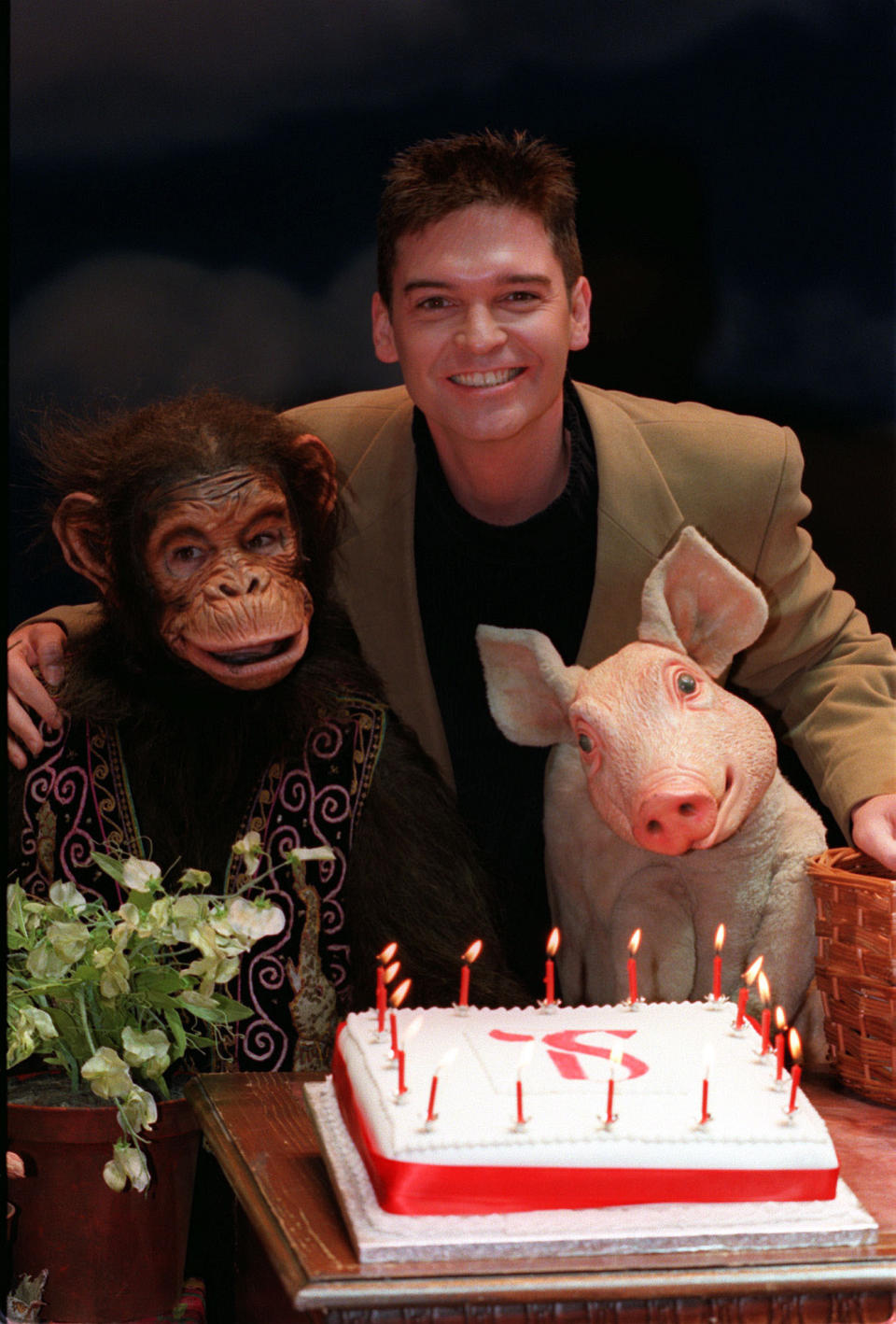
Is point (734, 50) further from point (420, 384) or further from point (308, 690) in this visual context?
point (308, 690)

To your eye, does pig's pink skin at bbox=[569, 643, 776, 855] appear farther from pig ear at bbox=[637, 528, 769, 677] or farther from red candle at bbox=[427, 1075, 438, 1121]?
red candle at bbox=[427, 1075, 438, 1121]

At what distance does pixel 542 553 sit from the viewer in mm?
1758

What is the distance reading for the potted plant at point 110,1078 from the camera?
1.41 meters

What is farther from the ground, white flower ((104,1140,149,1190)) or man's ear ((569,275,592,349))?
man's ear ((569,275,592,349))

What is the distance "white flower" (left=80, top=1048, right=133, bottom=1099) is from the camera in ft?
4.51

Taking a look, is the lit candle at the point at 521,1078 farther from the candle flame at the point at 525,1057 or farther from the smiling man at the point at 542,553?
the smiling man at the point at 542,553

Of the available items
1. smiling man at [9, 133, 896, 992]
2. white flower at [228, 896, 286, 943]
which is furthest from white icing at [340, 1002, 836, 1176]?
smiling man at [9, 133, 896, 992]

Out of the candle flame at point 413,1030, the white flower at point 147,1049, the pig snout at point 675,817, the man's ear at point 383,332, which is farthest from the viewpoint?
the man's ear at point 383,332

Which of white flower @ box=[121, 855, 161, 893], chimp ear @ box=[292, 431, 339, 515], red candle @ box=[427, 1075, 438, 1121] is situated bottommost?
red candle @ box=[427, 1075, 438, 1121]

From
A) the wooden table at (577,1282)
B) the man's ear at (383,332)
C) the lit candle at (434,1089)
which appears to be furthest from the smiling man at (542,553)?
the wooden table at (577,1282)

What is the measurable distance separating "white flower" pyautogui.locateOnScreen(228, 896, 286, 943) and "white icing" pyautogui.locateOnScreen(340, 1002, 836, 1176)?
0.47 feet

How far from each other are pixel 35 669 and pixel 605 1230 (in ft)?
3.23

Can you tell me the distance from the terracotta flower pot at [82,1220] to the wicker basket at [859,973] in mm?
761

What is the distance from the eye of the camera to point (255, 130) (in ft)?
5.53
